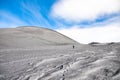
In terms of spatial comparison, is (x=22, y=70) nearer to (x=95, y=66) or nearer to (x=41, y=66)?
(x=41, y=66)

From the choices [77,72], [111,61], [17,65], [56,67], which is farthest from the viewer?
[17,65]

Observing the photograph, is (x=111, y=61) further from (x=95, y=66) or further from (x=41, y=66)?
(x=41, y=66)

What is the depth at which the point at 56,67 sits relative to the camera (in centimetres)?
293

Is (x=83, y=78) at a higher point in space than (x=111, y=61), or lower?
lower

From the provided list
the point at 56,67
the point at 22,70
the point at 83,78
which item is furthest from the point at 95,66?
the point at 22,70

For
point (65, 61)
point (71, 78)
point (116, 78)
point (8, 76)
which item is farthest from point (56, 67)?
point (116, 78)

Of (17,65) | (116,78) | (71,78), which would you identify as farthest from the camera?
(17,65)

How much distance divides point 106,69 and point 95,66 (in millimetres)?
244

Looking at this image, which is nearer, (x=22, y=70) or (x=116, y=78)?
(x=116, y=78)

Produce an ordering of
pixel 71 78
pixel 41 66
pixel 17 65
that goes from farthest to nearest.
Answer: pixel 17 65 < pixel 41 66 < pixel 71 78

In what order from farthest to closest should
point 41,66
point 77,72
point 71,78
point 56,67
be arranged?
point 41,66 → point 56,67 → point 77,72 → point 71,78

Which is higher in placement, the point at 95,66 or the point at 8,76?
the point at 95,66

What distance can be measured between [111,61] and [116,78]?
0.64m

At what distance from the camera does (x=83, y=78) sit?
2258 millimetres
